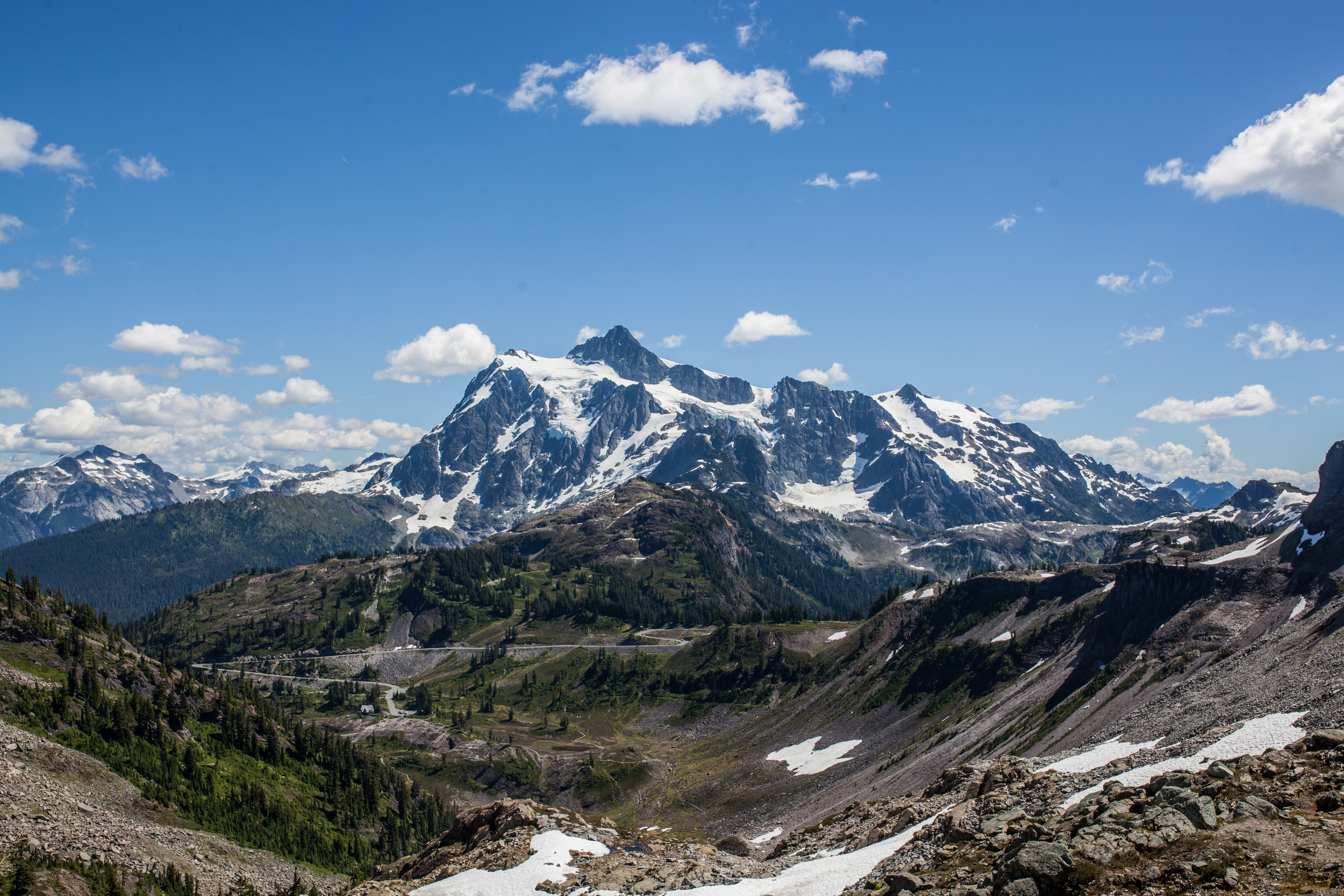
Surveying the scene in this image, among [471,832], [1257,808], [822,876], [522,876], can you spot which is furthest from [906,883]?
[471,832]

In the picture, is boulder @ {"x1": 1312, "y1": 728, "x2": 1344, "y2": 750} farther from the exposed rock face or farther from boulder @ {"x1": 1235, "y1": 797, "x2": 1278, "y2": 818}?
the exposed rock face

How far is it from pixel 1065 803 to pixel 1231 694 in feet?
97.9

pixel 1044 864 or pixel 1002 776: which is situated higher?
pixel 1044 864

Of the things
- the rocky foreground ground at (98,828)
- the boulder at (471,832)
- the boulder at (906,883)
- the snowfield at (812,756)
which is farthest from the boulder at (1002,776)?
the snowfield at (812,756)

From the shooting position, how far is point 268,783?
116750 mm

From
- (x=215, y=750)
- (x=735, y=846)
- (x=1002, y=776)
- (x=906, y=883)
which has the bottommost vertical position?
(x=735, y=846)

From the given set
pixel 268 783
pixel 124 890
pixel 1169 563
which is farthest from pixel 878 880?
pixel 268 783

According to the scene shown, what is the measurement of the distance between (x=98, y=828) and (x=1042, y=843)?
3026 inches

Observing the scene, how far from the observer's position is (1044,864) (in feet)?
104

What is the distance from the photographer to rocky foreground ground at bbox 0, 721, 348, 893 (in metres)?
64.9

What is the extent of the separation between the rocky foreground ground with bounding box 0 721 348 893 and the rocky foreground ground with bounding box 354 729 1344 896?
20.9 metres

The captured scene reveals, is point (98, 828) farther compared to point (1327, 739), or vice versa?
point (98, 828)

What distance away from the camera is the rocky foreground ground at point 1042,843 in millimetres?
30016

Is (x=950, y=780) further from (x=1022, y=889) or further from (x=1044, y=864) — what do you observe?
(x=1022, y=889)
